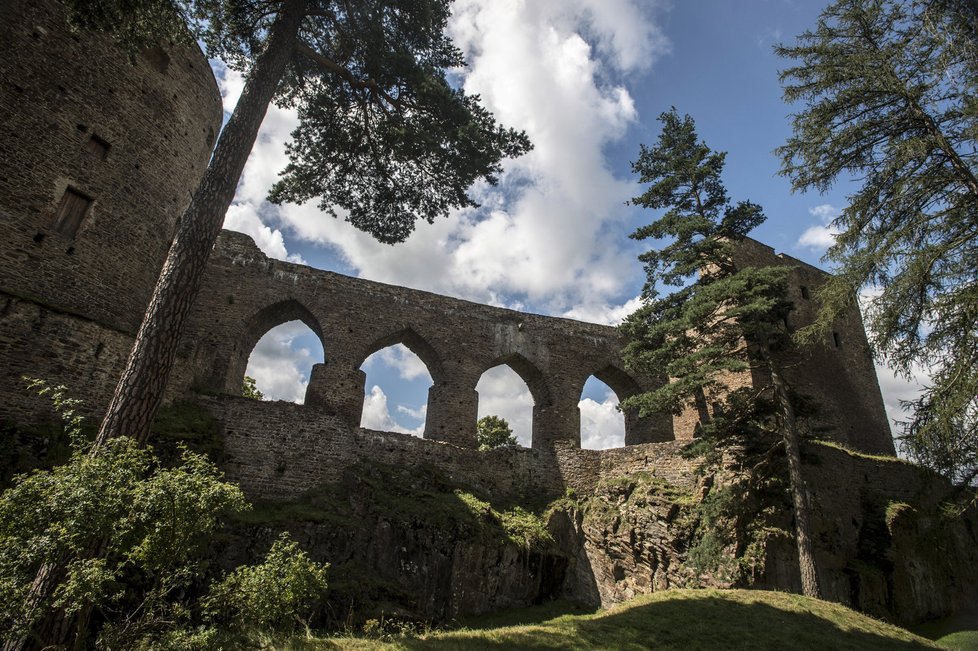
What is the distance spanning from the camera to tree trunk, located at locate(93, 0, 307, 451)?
8.05 metres

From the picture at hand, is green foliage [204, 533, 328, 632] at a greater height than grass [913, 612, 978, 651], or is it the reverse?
green foliage [204, 533, 328, 632]

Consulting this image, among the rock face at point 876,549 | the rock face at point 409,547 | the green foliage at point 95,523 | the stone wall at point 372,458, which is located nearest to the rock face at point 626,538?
the stone wall at point 372,458

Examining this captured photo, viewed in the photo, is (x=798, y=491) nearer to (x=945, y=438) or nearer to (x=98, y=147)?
(x=945, y=438)

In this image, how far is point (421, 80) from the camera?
12.0m

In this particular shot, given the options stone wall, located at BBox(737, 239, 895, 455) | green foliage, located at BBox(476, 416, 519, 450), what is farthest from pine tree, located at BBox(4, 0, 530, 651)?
green foliage, located at BBox(476, 416, 519, 450)

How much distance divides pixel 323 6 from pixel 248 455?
11.2m

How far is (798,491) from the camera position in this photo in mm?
12750

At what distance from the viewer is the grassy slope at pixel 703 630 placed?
375 inches

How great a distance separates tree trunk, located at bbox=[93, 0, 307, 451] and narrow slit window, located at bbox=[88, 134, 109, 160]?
26.4ft

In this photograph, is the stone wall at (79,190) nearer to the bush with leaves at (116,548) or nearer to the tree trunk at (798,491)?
the bush with leaves at (116,548)

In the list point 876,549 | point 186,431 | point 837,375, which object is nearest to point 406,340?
point 186,431

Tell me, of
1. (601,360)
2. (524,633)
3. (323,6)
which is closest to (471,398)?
(601,360)

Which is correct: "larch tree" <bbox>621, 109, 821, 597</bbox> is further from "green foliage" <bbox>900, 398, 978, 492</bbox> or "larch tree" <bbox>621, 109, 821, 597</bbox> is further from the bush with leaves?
the bush with leaves

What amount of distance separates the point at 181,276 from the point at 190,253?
43 cm
